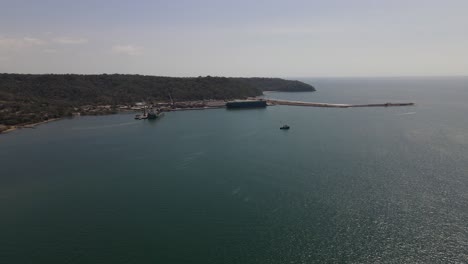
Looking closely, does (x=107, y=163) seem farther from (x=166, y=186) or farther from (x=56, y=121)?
(x=56, y=121)

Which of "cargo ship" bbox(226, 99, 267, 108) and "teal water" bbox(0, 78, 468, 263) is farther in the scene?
"cargo ship" bbox(226, 99, 267, 108)

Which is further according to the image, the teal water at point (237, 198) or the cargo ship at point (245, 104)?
the cargo ship at point (245, 104)

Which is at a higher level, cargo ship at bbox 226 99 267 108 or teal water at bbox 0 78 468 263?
cargo ship at bbox 226 99 267 108

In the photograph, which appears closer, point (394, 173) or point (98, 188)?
point (98, 188)

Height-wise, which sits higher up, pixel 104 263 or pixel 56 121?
pixel 56 121

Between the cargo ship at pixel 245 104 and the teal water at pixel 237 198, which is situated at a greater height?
the cargo ship at pixel 245 104

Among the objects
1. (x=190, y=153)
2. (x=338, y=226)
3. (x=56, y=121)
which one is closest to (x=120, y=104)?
(x=56, y=121)

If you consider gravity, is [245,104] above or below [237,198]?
above

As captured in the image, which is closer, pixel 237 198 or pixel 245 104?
pixel 237 198
